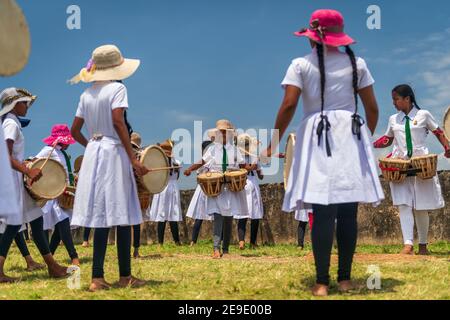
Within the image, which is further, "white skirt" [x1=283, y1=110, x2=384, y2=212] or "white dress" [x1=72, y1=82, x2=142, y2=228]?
"white dress" [x1=72, y1=82, x2=142, y2=228]

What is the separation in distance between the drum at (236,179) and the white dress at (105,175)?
4.10 m

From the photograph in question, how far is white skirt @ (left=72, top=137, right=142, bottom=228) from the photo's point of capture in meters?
4.80

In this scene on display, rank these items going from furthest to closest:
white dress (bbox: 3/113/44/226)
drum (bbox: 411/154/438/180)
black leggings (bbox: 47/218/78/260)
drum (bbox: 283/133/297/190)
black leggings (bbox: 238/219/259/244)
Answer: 1. black leggings (bbox: 238/219/259/244)
2. drum (bbox: 411/154/438/180)
3. black leggings (bbox: 47/218/78/260)
4. white dress (bbox: 3/113/44/226)
5. drum (bbox: 283/133/297/190)

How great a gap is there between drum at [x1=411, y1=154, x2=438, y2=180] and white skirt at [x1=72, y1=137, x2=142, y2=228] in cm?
457

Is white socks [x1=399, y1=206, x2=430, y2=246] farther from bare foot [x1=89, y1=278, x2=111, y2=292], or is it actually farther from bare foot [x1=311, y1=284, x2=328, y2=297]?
bare foot [x1=89, y1=278, x2=111, y2=292]

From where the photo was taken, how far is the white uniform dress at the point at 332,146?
4.19 m

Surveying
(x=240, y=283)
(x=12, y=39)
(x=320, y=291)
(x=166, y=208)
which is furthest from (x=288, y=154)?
(x=166, y=208)

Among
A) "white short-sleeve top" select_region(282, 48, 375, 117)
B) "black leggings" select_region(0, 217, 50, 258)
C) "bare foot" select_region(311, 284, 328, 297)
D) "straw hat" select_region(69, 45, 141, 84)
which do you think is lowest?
"bare foot" select_region(311, 284, 328, 297)

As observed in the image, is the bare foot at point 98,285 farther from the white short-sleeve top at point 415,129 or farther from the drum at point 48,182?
the white short-sleeve top at point 415,129

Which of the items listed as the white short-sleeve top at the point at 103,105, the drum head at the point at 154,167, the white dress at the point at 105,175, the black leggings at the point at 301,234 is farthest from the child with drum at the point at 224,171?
the white short-sleeve top at the point at 103,105

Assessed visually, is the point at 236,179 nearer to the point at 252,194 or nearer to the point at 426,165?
the point at 252,194

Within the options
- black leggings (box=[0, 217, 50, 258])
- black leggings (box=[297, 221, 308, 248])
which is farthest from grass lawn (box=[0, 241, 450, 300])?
black leggings (box=[297, 221, 308, 248])
